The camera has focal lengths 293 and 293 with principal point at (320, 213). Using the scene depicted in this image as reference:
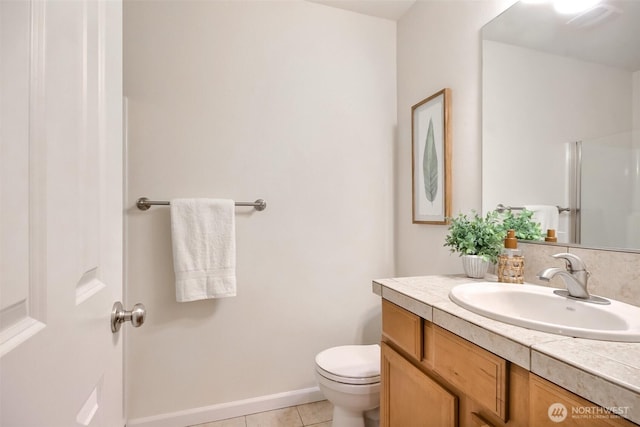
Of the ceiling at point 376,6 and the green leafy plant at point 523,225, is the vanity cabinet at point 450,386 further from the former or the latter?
the ceiling at point 376,6

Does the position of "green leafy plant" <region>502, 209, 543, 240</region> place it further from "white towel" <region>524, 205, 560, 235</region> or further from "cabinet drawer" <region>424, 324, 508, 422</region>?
"cabinet drawer" <region>424, 324, 508, 422</region>

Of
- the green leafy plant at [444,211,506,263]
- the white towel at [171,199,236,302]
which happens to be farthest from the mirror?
the white towel at [171,199,236,302]

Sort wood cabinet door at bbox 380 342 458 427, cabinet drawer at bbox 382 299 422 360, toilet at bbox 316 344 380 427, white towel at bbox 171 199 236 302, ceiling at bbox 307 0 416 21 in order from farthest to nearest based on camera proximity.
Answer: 1. ceiling at bbox 307 0 416 21
2. white towel at bbox 171 199 236 302
3. toilet at bbox 316 344 380 427
4. cabinet drawer at bbox 382 299 422 360
5. wood cabinet door at bbox 380 342 458 427

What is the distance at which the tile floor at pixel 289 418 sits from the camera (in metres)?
1.61

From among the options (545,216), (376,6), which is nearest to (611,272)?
(545,216)

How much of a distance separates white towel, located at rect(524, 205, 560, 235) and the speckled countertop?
0.58 meters

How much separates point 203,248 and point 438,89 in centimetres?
154

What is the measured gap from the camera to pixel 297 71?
5.90 feet

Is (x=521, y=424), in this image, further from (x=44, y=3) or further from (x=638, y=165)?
(x=44, y=3)

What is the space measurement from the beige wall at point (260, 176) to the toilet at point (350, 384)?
41cm

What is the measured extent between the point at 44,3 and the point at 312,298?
169 cm

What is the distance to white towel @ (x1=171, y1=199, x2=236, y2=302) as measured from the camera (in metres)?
1.52

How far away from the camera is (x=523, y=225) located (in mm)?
1204

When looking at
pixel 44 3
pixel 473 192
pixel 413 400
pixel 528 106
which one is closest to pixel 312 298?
pixel 413 400
